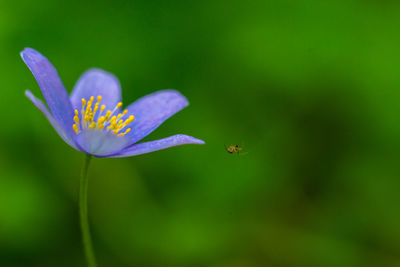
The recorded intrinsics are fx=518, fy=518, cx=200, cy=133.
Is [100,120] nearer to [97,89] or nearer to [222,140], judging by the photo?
[97,89]

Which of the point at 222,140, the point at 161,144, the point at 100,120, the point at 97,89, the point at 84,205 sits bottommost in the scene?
the point at 222,140

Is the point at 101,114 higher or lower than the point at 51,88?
lower

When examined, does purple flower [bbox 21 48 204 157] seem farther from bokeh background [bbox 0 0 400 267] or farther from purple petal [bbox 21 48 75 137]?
bokeh background [bbox 0 0 400 267]

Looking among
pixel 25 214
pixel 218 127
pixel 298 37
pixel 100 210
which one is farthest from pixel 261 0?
pixel 25 214

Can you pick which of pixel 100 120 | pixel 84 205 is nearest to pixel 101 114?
pixel 100 120

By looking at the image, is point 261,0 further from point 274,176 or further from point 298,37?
point 274,176

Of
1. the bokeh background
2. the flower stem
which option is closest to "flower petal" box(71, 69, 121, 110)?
the flower stem
